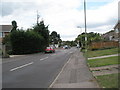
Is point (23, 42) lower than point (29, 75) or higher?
higher

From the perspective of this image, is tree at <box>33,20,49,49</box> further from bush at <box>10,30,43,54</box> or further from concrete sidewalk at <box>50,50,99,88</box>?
concrete sidewalk at <box>50,50,99,88</box>

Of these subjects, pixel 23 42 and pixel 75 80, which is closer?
pixel 75 80

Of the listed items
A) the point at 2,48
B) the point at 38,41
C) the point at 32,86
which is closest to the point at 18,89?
the point at 32,86

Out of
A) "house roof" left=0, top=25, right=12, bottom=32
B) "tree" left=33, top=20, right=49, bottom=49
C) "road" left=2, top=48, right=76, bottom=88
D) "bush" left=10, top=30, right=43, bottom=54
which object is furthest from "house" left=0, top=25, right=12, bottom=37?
"road" left=2, top=48, right=76, bottom=88

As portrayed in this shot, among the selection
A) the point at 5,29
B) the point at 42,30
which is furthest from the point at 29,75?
the point at 5,29

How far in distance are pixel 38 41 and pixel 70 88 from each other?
40.9 meters

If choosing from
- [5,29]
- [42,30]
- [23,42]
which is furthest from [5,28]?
[23,42]

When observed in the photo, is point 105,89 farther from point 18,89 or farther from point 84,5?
point 84,5

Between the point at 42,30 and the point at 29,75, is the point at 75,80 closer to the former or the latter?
the point at 29,75

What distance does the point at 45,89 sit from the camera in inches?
302

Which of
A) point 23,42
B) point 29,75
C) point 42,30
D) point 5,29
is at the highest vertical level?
point 5,29

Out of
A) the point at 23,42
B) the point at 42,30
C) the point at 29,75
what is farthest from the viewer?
the point at 42,30

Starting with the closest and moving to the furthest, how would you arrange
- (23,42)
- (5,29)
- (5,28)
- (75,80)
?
(75,80) < (23,42) < (5,29) < (5,28)

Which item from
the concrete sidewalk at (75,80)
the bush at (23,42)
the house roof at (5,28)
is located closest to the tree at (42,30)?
the bush at (23,42)
